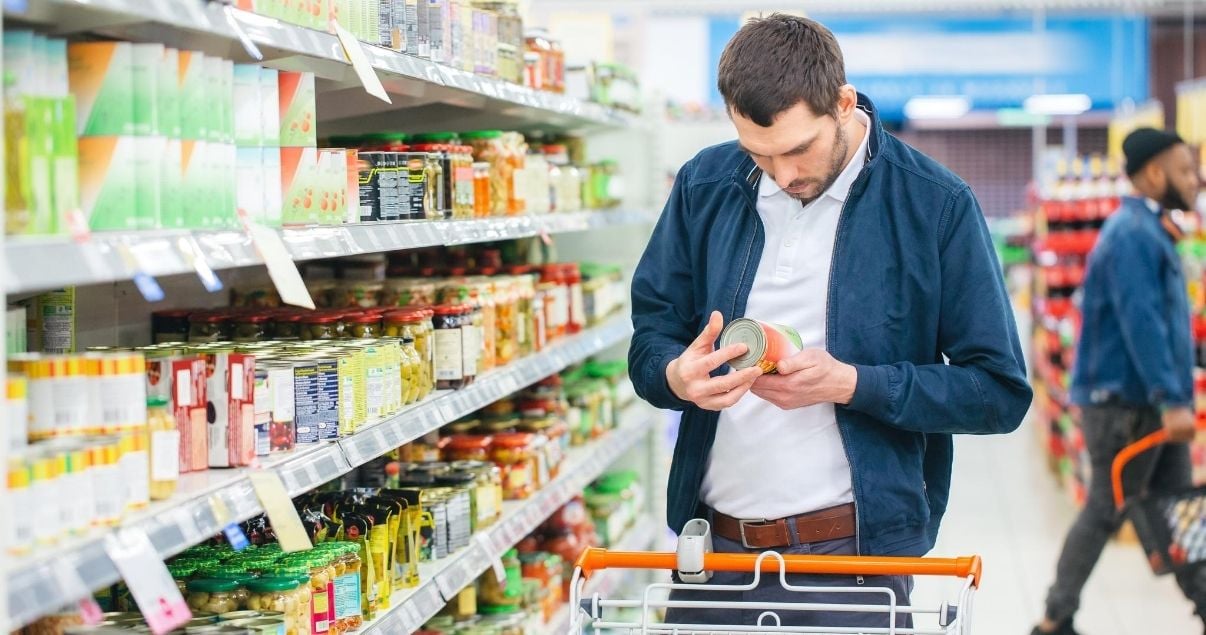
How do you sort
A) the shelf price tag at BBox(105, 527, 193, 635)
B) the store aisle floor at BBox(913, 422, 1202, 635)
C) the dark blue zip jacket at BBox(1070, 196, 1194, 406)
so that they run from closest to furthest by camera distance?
1. the shelf price tag at BBox(105, 527, 193, 635)
2. the dark blue zip jacket at BBox(1070, 196, 1194, 406)
3. the store aisle floor at BBox(913, 422, 1202, 635)

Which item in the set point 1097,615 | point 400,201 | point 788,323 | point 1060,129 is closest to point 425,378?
point 400,201

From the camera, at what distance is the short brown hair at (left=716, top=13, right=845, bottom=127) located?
226cm

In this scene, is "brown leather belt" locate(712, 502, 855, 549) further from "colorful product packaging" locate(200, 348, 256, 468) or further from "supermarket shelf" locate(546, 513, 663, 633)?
"supermarket shelf" locate(546, 513, 663, 633)

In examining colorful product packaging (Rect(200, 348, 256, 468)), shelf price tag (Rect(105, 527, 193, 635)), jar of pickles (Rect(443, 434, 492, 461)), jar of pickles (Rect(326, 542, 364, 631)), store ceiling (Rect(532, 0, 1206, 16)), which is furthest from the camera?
store ceiling (Rect(532, 0, 1206, 16))

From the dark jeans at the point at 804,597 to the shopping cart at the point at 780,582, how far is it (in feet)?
0.04

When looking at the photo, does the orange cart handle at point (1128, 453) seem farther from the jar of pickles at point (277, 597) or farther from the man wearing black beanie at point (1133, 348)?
the jar of pickles at point (277, 597)

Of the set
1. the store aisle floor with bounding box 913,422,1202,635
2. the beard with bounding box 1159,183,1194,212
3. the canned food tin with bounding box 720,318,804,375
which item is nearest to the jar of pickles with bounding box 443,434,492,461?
the canned food tin with bounding box 720,318,804,375

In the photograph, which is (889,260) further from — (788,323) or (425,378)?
(425,378)

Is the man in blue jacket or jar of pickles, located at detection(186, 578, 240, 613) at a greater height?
the man in blue jacket

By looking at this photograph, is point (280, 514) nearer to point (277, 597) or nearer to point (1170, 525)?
point (277, 597)

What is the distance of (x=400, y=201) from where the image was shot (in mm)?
2986

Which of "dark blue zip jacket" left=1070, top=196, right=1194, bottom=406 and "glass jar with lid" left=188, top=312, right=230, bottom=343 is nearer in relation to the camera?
"glass jar with lid" left=188, top=312, right=230, bottom=343

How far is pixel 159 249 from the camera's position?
5.91 ft

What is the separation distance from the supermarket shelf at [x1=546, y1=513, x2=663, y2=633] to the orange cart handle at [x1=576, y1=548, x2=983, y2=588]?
146 centimetres
